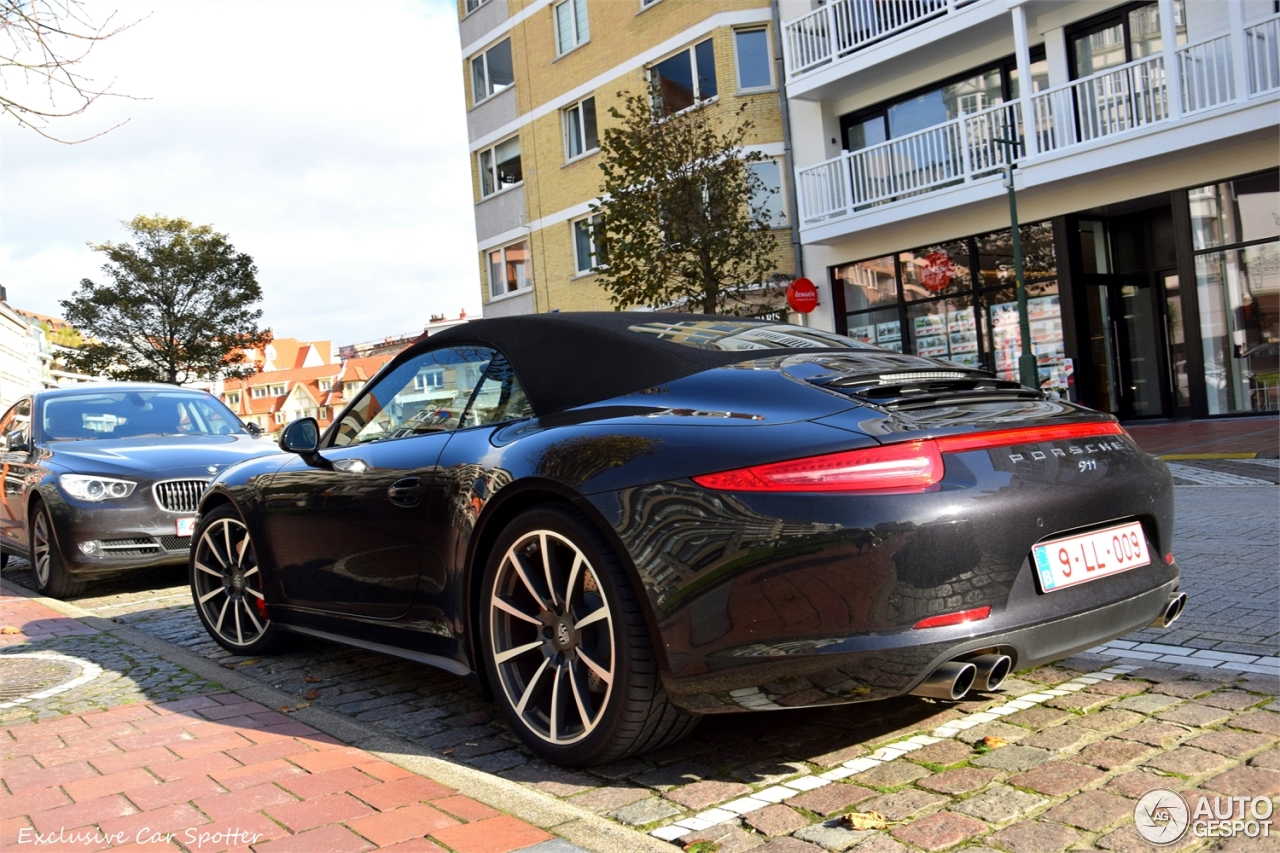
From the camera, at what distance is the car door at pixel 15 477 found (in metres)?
8.10

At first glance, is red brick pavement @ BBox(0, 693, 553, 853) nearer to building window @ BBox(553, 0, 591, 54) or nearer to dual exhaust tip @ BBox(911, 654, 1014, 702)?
dual exhaust tip @ BBox(911, 654, 1014, 702)

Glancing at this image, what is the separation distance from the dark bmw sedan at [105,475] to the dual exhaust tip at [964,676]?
589 centimetres

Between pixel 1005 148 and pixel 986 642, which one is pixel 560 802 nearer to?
pixel 986 642

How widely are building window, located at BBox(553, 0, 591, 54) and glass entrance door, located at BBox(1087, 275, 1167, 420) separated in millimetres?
14411

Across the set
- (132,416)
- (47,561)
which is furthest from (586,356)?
(132,416)

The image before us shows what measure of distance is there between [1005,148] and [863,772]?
15187 millimetres

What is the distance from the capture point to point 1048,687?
361 cm

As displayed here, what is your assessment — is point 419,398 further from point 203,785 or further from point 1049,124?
point 1049,124

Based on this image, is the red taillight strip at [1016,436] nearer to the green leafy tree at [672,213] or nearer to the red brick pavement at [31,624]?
the red brick pavement at [31,624]

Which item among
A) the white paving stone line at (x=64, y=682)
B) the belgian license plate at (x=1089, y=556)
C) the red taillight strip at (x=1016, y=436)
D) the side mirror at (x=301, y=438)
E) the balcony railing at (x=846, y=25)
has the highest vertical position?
the balcony railing at (x=846, y=25)

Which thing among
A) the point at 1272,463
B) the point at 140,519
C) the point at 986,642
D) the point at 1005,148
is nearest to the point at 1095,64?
the point at 1005,148

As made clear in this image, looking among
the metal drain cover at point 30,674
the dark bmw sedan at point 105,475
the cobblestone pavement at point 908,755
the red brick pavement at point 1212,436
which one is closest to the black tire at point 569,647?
the cobblestone pavement at point 908,755

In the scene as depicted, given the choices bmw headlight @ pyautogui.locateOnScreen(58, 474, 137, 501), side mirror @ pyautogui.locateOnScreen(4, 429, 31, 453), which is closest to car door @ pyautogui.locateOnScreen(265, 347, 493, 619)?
bmw headlight @ pyautogui.locateOnScreen(58, 474, 137, 501)

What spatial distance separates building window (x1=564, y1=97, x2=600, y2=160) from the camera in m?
26.7
